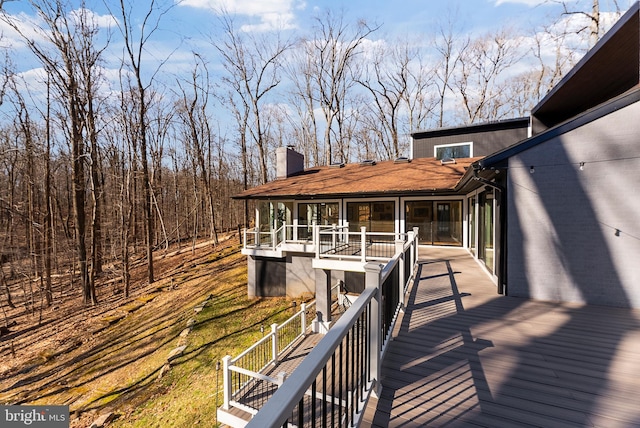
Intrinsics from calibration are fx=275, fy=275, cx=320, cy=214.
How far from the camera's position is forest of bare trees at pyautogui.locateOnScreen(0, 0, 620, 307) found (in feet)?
42.4

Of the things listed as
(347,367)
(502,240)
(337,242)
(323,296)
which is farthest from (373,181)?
(347,367)

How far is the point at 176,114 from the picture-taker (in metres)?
21.8

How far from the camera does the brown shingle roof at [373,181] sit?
34.7ft

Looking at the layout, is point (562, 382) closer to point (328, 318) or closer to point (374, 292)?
point (374, 292)

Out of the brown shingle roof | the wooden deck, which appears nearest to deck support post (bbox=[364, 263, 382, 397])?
the wooden deck

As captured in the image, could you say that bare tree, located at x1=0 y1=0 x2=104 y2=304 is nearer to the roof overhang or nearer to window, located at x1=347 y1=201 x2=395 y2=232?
window, located at x1=347 y1=201 x2=395 y2=232

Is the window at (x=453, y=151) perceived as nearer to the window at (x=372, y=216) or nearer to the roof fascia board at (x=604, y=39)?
the window at (x=372, y=216)

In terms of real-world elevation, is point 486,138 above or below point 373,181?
above

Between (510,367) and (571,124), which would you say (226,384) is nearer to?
(510,367)

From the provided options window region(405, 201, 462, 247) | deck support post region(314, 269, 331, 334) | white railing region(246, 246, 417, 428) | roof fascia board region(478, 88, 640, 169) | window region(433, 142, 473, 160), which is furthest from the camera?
window region(433, 142, 473, 160)

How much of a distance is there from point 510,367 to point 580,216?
390cm

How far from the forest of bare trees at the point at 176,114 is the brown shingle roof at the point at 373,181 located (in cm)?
467

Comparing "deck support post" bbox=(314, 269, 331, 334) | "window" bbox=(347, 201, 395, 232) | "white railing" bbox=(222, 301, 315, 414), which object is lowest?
"white railing" bbox=(222, 301, 315, 414)

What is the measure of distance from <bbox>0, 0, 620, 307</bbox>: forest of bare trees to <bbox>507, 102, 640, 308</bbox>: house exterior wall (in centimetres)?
1383
